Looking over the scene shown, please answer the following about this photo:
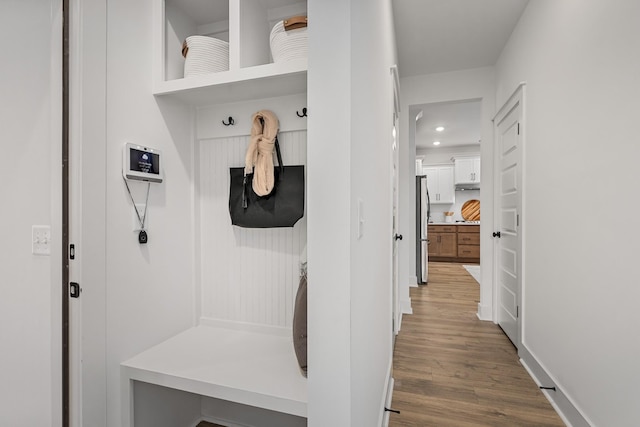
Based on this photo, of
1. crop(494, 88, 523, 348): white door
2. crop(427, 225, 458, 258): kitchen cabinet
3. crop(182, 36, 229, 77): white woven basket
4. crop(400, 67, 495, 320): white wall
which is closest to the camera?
crop(182, 36, 229, 77): white woven basket

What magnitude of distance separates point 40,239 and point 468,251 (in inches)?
281

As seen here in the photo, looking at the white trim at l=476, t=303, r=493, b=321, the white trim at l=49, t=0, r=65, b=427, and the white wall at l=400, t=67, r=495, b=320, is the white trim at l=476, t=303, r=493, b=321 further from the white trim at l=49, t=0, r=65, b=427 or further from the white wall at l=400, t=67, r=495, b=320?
the white trim at l=49, t=0, r=65, b=427

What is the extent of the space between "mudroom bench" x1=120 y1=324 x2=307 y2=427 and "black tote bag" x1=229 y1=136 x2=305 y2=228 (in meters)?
0.60

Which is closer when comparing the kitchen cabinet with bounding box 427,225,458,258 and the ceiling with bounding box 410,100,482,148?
the ceiling with bounding box 410,100,482,148

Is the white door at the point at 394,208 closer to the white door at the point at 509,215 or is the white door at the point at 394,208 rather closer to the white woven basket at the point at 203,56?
the white door at the point at 509,215

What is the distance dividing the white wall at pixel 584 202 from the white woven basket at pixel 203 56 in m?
1.75

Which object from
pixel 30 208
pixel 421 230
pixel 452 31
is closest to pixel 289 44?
pixel 30 208

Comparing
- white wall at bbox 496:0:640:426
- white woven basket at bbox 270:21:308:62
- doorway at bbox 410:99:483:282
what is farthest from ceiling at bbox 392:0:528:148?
doorway at bbox 410:99:483:282

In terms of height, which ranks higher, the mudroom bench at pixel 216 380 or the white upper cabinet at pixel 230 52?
the white upper cabinet at pixel 230 52

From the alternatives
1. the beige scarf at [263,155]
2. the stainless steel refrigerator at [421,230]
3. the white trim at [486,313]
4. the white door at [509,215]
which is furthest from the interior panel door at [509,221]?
the beige scarf at [263,155]

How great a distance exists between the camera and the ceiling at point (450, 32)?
235 cm

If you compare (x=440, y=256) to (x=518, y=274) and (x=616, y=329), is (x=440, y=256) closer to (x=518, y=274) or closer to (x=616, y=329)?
(x=518, y=274)

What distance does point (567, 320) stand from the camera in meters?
1.70

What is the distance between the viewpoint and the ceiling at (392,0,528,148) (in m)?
2.35
